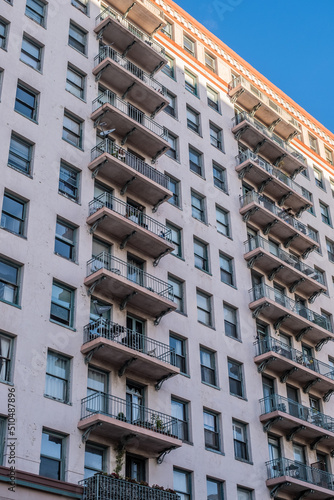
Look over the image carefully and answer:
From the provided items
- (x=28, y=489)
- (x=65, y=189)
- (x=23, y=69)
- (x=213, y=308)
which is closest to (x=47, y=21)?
(x=23, y=69)

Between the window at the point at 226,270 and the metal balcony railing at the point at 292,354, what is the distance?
396 centimetres

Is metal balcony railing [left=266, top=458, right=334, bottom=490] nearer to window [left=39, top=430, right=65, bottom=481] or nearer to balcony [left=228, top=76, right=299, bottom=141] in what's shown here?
window [left=39, top=430, right=65, bottom=481]

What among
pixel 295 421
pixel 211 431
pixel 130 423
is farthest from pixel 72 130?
pixel 295 421

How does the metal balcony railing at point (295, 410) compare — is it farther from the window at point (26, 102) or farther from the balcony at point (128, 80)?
the window at point (26, 102)

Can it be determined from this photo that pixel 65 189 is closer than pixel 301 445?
Yes

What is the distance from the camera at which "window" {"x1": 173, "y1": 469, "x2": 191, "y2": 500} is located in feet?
108

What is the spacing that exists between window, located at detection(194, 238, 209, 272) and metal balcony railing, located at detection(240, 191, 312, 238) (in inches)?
225

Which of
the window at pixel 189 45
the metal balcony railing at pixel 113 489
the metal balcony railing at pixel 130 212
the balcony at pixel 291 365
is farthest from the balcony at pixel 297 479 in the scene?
the window at pixel 189 45

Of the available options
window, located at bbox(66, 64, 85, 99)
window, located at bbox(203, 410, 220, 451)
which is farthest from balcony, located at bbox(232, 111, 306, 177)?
window, located at bbox(203, 410, 220, 451)

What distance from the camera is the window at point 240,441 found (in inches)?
1459

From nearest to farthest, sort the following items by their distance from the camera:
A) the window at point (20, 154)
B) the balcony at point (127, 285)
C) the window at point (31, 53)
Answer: the balcony at point (127, 285) < the window at point (20, 154) < the window at point (31, 53)

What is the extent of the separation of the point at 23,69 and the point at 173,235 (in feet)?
39.7

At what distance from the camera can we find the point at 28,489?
86.2 ft

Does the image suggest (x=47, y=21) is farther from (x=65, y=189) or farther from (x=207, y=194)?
(x=207, y=194)
